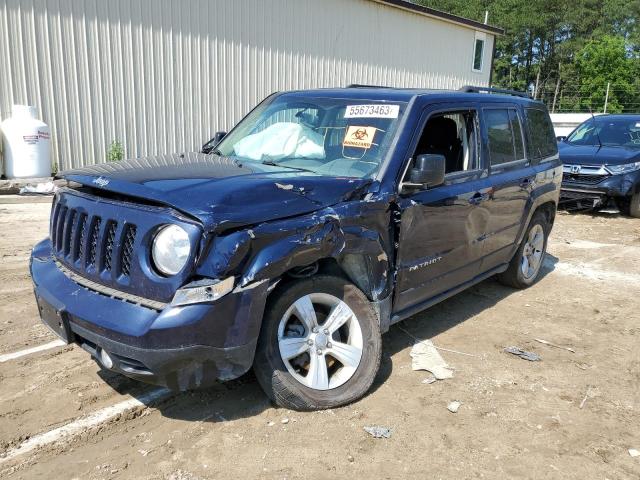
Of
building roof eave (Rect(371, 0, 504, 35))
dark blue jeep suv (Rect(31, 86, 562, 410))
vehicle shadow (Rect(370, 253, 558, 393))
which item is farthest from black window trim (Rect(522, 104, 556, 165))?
building roof eave (Rect(371, 0, 504, 35))

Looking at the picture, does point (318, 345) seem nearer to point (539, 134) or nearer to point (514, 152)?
point (514, 152)

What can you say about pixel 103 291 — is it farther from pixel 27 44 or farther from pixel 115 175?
pixel 27 44

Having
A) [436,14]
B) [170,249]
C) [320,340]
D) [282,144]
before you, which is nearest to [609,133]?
[436,14]

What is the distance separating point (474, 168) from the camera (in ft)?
14.3

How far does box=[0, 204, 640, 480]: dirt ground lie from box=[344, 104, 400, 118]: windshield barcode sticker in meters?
1.73

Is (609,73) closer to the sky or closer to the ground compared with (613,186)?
closer to the sky

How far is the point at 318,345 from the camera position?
3156 millimetres

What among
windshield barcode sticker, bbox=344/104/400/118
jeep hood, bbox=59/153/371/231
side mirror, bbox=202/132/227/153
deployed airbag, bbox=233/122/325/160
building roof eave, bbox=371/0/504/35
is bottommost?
jeep hood, bbox=59/153/371/231

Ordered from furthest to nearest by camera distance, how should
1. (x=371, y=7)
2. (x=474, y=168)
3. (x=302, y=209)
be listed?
1. (x=371, y=7)
2. (x=474, y=168)
3. (x=302, y=209)

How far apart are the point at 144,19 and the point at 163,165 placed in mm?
9025

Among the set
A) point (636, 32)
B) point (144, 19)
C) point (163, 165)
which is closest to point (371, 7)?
point (144, 19)

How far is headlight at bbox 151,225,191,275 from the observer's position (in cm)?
264

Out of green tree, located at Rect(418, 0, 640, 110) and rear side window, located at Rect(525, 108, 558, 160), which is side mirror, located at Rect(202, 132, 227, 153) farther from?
green tree, located at Rect(418, 0, 640, 110)

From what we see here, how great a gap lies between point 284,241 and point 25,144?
8.72 meters
